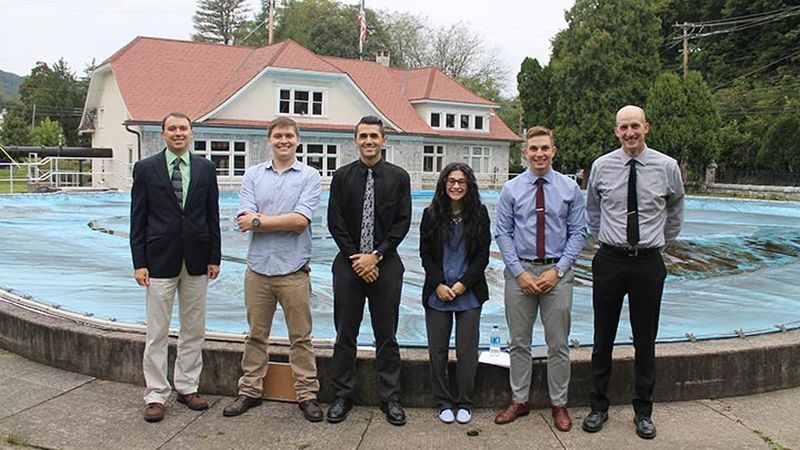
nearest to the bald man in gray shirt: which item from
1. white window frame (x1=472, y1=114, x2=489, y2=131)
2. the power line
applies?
white window frame (x1=472, y1=114, x2=489, y2=131)

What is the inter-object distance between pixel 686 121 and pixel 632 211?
106 ft

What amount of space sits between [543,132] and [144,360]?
2.89 meters

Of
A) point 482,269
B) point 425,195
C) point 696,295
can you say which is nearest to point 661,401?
point 482,269

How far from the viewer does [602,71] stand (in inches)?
1512

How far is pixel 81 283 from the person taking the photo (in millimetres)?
7684

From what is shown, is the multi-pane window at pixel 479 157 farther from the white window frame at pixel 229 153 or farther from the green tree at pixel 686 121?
the white window frame at pixel 229 153

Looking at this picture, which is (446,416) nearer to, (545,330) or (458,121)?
(545,330)

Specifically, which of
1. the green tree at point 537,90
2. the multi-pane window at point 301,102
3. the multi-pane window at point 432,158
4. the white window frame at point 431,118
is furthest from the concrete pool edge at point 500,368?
the green tree at point 537,90

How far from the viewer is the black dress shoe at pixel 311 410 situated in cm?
441

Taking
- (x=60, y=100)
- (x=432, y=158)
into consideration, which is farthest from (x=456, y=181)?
(x=60, y=100)

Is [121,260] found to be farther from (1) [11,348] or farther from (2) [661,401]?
(2) [661,401]

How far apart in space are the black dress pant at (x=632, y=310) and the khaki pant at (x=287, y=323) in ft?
5.86

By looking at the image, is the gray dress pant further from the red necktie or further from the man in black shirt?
the man in black shirt

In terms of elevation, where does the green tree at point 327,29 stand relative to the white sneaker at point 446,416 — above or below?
above
